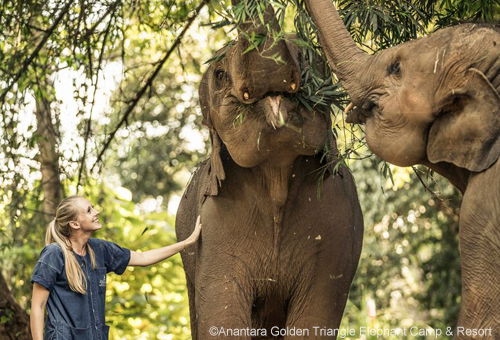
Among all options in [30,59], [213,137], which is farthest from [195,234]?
[30,59]

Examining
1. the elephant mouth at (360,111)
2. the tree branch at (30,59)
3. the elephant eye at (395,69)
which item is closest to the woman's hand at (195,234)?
the elephant mouth at (360,111)

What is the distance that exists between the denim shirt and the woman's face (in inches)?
6.3

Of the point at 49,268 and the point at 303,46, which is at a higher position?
the point at 303,46

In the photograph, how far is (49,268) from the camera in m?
5.59

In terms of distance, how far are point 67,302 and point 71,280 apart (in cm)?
12

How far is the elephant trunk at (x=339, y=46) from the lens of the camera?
214 inches

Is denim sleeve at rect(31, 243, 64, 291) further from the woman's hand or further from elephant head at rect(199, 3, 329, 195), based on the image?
elephant head at rect(199, 3, 329, 195)

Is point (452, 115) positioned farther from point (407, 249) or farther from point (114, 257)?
point (407, 249)

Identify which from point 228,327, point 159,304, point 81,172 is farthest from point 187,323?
point 228,327

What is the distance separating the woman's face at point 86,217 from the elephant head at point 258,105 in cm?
70

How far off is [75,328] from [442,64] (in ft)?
7.44

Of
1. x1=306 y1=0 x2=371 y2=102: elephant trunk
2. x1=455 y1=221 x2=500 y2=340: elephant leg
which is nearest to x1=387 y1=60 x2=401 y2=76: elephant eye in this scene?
x1=306 y1=0 x2=371 y2=102: elephant trunk

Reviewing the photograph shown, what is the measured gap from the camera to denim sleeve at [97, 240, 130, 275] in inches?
238

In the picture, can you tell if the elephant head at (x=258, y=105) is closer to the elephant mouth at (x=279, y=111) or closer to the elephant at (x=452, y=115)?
the elephant mouth at (x=279, y=111)
